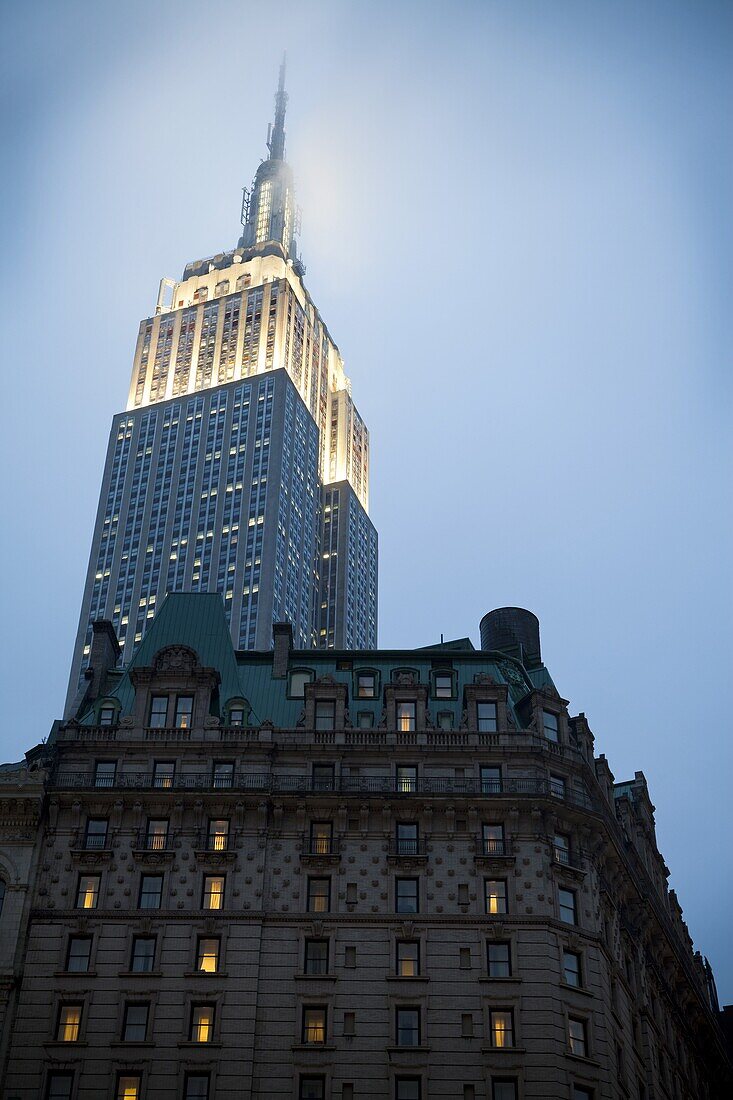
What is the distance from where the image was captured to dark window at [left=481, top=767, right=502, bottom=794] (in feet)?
248

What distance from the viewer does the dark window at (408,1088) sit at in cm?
6612

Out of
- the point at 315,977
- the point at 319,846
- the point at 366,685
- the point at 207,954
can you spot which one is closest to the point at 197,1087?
the point at 207,954

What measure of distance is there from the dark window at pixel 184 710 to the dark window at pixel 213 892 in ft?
30.6

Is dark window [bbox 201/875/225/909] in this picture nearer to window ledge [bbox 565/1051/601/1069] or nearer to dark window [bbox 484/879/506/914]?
dark window [bbox 484/879/506/914]

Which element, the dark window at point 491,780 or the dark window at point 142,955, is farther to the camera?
the dark window at point 491,780

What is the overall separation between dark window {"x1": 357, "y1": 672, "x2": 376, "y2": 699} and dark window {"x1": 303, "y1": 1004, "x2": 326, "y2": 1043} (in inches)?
773

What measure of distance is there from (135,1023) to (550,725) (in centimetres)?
2841

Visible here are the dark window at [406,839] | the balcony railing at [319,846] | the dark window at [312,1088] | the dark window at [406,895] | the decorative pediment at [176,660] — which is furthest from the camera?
the decorative pediment at [176,660]

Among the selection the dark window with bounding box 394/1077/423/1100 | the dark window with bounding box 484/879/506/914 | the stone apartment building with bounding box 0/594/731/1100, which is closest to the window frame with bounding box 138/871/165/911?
the stone apartment building with bounding box 0/594/731/1100

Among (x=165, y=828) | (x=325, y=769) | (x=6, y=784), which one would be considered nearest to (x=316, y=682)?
(x=325, y=769)

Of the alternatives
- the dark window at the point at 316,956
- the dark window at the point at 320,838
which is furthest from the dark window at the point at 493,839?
the dark window at the point at 316,956

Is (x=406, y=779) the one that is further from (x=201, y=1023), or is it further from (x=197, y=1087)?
(x=197, y=1087)

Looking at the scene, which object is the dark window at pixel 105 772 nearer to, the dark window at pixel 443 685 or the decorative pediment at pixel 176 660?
the decorative pediment at pixel 176 660

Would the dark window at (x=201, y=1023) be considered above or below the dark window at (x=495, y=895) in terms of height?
below
